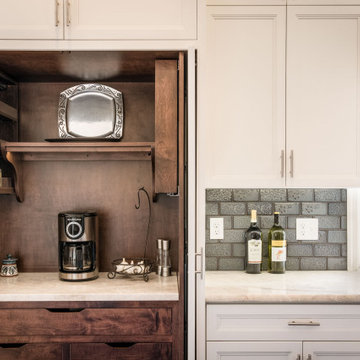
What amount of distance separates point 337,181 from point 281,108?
0.46m

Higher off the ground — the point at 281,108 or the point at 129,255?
the point at 281,108

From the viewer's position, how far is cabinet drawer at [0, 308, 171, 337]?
1.80 metres

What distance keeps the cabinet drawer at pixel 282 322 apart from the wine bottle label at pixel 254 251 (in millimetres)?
412

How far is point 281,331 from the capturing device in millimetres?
1853

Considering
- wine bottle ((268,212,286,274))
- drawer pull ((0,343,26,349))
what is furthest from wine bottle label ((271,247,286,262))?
drawer pull ((0,343,26,349))

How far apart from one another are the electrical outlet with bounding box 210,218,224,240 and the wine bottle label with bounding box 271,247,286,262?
0.97 ft

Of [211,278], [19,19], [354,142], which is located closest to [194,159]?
[211,278]

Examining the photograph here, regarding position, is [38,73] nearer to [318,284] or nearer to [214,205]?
[214,205]

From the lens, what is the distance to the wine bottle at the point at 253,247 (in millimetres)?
2221

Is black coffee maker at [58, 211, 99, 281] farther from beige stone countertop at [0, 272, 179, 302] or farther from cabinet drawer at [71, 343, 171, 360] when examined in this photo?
cabinet drawer at [71, 343, 171, 360]

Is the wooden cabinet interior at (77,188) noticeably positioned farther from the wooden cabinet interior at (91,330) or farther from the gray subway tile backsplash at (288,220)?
the wooden cabinet interior at (91,330)

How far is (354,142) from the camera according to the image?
2.08 meters

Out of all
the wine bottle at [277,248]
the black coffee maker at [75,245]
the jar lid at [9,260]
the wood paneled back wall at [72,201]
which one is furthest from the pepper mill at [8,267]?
the wine bottle at [277,248]

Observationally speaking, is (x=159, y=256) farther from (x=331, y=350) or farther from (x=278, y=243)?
(x=331, y=350)
